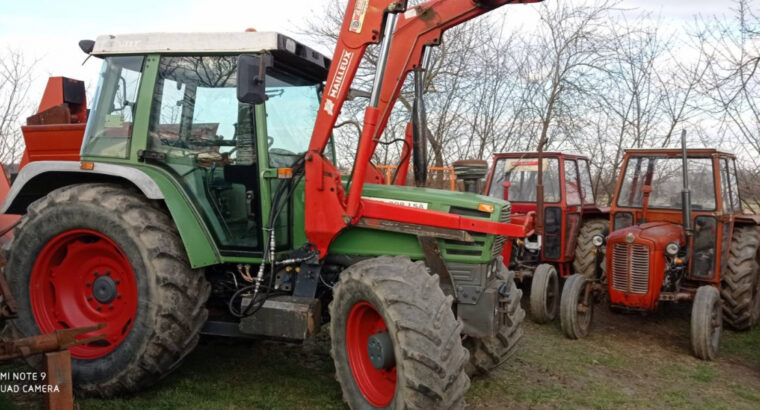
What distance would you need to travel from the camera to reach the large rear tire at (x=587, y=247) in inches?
303

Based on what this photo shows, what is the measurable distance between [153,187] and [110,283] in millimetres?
758

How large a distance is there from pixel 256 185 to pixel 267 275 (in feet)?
2.04

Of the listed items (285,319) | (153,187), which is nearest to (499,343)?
(285,319)

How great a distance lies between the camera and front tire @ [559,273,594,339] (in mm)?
6324

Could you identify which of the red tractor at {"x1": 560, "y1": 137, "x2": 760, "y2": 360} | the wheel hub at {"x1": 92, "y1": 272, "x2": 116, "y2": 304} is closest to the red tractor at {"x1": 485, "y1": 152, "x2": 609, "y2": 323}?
the red tractor at {"x1": 560, "y1": 137, "x2": 760, "y2": 360}

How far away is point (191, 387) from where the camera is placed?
172 inches

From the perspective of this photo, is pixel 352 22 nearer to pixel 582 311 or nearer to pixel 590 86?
pixel 582 311

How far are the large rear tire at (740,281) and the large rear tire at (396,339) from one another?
4376mm

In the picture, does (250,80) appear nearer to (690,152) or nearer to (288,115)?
(288,115)

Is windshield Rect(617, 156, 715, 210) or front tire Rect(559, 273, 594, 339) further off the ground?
windshield Rect(617, 156, 715, 210)

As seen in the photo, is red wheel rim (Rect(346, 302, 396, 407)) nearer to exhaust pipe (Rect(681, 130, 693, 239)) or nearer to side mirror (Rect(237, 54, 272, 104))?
side mirror (Rect(237, 54, 272, 104))

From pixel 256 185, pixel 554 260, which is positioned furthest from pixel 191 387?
pixel 554 260

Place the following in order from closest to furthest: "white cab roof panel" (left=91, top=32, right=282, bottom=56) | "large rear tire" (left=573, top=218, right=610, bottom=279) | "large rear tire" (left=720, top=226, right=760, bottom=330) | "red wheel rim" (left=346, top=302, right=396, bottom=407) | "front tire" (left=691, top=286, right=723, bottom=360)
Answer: "red wheel rim" (left=346, top=302, right=396, bottom=407) < "white cab roof panel" (left=91, top=32, right=282, bottom=56) < "front tire" (left=691, top=286, right=723, bottom=360) < "large rear tire" (left=720, top=226, right=760, bottom=330) < "large rear tire" (left=573, top=218, right=610, bottom=279)

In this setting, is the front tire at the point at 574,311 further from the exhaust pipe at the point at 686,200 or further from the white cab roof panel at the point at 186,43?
the white cab roof panel at the point at 186,43
